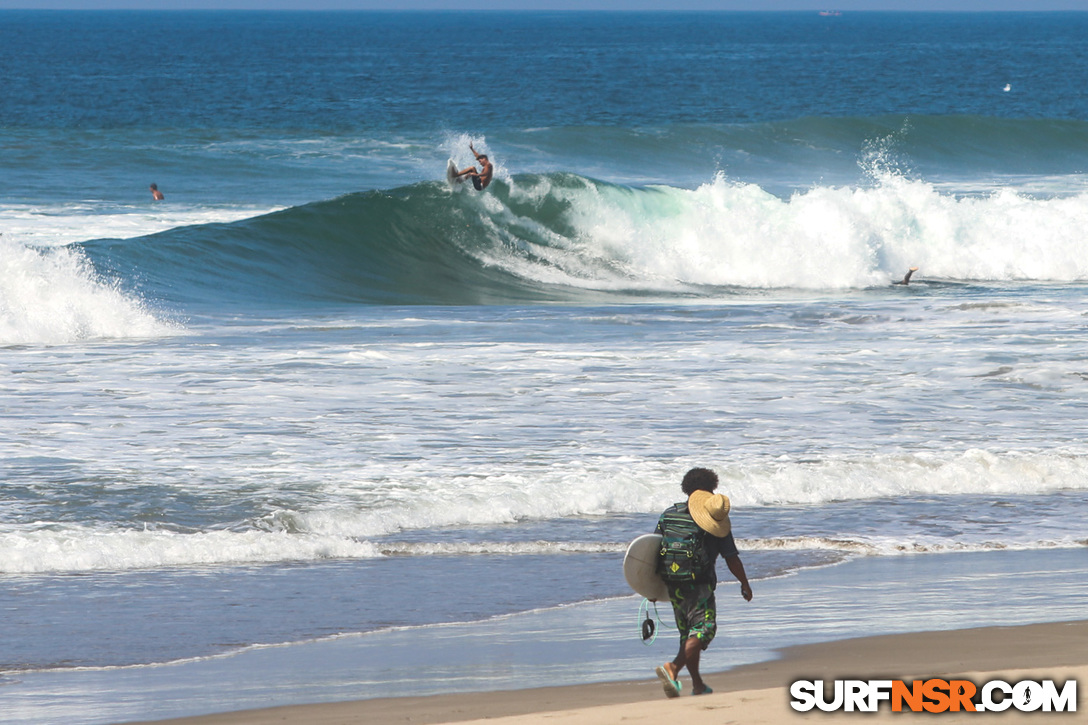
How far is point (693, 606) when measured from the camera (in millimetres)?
5352

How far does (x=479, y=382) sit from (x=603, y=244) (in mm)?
11449

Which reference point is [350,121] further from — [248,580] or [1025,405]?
[248,580]

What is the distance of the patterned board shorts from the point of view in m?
5.32

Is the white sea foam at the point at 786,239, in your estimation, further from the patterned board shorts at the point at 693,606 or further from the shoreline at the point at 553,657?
the patterned board shorts at the point at 693,606

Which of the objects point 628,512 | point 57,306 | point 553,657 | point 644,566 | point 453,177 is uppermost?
point 453,177

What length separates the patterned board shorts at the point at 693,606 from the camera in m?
5.32

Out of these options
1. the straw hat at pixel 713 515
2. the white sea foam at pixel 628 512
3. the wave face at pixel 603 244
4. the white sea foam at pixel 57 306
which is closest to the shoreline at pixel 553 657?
the straw hat at pixel 713 515

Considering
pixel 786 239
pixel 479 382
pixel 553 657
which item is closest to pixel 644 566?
pixel 553 657

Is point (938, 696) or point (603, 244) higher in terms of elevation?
point (603, 244)

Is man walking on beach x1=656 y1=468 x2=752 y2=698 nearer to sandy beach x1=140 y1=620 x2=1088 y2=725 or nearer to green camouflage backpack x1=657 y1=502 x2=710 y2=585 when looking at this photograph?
green camouflage backpack x1=657 y1=502 x2=710 y2=585

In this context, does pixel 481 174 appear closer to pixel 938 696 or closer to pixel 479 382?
pixel 479 382

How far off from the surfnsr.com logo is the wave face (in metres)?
15.0

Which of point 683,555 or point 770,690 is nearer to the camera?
point 770,690

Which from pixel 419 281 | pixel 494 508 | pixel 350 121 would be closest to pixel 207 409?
pixel 494 508
